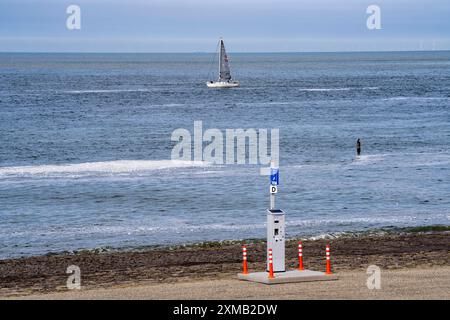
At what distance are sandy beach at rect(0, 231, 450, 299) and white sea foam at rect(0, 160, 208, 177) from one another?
2641 centimetres

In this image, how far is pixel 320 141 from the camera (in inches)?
3241

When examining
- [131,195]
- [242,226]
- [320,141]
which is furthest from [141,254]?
[320,141]

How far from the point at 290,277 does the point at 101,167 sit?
40.3m

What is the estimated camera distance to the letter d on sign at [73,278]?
28297 mm

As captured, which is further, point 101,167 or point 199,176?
point 101,167

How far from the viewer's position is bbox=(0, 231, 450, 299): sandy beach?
25.1 meters

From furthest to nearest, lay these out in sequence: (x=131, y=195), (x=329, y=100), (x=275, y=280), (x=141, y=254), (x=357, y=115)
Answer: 1. (x=329, y=100)
2. (x=357, y=115)
3. (x=131, y=195)
4. (x=141, y=254)
5. (x=275, y=280)

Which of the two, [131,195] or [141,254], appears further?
[131,195]

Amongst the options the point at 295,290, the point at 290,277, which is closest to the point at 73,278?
the point at 290,277

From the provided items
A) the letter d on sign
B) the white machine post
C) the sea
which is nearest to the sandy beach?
the letter d on sign

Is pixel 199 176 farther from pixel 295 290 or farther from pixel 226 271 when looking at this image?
pixel 295 290

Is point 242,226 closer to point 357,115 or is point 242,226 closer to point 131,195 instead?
point 131,195

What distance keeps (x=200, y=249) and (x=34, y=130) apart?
59928mm

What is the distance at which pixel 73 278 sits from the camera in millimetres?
29906
